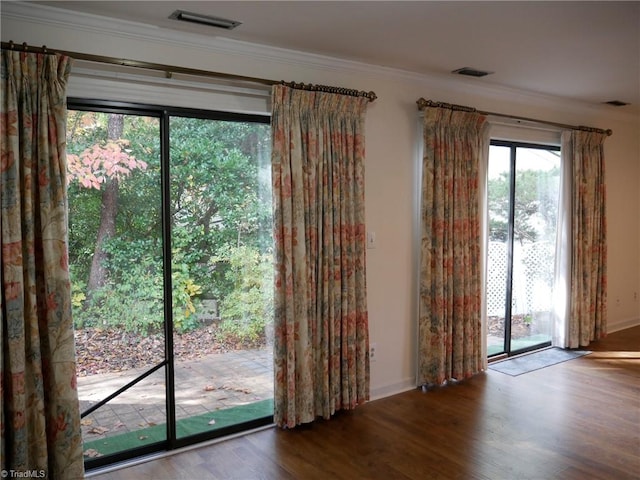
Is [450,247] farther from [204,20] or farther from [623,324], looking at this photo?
[623,324]

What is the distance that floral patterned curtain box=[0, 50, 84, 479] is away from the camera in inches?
93.8

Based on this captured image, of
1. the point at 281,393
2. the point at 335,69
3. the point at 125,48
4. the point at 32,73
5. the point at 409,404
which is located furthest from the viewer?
the point at 409,404

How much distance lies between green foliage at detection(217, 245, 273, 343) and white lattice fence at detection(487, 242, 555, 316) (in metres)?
2.43

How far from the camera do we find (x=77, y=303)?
282 centimetres

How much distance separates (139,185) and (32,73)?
0.79 metres

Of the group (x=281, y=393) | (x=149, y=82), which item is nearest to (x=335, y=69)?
(x=149, y=82)

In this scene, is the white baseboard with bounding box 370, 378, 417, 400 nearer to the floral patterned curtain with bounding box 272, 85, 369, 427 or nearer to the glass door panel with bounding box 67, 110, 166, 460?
the floral patterned curtain with bounding box 272, 85, 369, 427

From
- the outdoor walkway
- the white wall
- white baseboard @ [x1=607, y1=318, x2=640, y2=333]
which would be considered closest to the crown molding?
the white wall

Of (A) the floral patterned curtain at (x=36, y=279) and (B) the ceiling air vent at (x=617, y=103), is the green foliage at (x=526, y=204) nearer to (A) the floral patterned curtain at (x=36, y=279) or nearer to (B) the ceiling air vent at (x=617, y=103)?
(B) the ceiling air vent at (x=617, y=103)

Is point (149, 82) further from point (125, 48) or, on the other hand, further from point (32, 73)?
point (32, 73)

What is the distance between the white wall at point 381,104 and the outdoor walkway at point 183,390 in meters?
0.98

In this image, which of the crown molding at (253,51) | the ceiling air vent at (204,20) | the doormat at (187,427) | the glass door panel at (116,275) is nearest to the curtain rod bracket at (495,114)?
the crown molding at (253,51)

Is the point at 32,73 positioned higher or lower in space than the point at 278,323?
higher

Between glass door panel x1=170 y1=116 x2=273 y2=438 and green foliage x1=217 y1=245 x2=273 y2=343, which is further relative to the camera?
green foliage x1=217 y1=245 x2=273 y2=343
